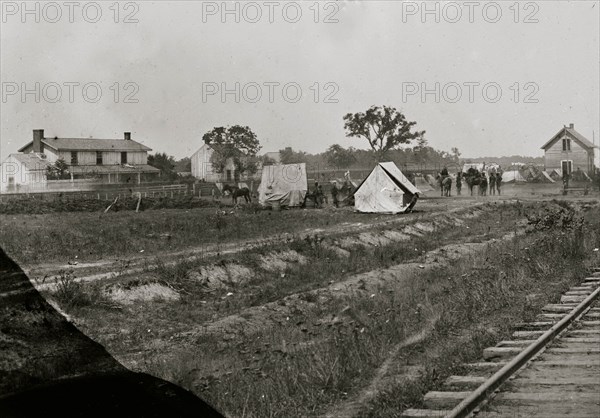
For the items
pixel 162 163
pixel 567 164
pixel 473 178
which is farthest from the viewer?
pixel 162 163

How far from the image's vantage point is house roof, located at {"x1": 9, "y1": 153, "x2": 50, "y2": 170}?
208 ft

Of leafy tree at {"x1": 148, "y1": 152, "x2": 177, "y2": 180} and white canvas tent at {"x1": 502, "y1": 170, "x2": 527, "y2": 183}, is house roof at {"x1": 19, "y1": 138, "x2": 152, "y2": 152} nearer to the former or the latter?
leafy tree at {"x1": 148, "y1": 152, "x2": 177, "y2": 180}

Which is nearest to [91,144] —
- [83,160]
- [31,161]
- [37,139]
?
[83,160]

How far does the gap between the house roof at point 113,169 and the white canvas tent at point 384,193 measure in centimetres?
4041

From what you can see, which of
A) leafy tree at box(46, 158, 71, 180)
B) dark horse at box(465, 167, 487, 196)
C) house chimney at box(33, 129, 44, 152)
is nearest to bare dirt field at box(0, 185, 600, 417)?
dark horse at box(465, 167, 487, 196)

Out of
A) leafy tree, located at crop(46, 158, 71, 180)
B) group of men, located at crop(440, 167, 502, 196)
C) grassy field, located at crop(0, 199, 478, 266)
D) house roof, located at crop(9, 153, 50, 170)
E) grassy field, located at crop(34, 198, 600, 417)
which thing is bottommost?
Result: grassy field, located at crop(34, 198, 600, 417)

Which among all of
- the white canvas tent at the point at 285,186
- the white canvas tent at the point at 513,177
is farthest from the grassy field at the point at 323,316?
the white canvas tent at the point at 513,177

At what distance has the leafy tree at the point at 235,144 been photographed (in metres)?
72.2

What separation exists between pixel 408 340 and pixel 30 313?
6764 millimetres

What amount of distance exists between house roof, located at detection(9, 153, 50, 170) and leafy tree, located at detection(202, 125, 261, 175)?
1571 centimetres

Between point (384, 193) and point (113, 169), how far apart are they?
44224mm

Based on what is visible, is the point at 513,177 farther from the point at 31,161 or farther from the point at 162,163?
the point at 31,161

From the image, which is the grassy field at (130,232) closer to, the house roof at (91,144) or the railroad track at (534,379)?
the railroad track at (534,379)

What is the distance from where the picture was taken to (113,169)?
Answer: 241 ft
